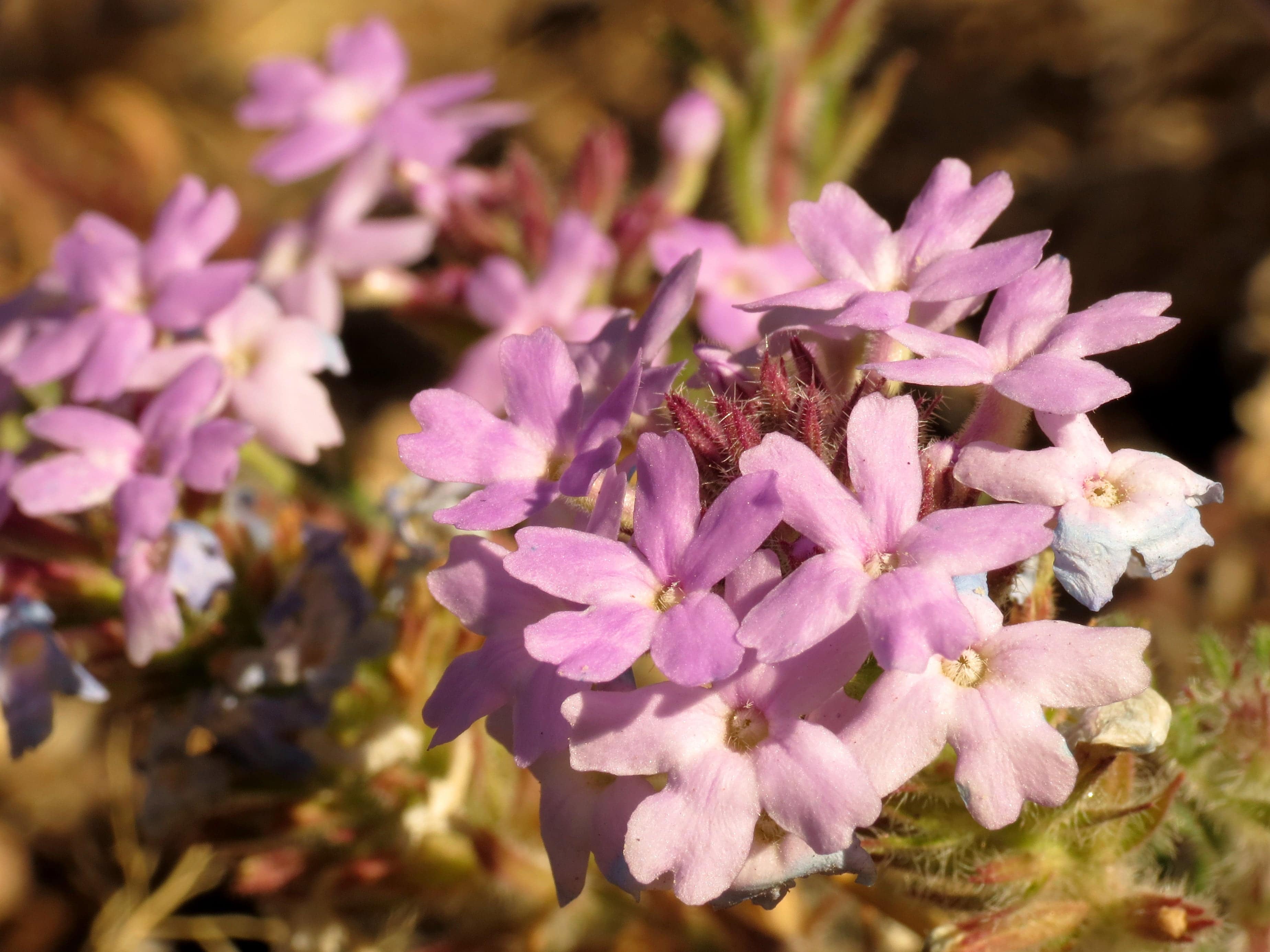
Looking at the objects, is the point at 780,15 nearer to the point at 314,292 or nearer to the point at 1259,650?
the point at 314,292

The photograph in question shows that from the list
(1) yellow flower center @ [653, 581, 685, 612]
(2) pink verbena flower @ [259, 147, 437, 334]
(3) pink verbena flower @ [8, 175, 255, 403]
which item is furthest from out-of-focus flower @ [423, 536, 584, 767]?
(2) pink verbena flower @ [259, 147, 437, 334]

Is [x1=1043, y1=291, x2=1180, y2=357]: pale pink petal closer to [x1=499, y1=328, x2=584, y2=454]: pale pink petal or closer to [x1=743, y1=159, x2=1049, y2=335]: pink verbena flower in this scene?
[x1=743, y1=159, x2=1049, y2=335]: pink verbena flower

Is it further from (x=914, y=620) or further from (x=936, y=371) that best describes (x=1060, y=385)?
(x=914, y=620)

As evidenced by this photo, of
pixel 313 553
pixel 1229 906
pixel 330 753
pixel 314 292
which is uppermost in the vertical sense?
pixel 314 292

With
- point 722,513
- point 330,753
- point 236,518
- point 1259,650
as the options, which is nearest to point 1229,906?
point 1259,650

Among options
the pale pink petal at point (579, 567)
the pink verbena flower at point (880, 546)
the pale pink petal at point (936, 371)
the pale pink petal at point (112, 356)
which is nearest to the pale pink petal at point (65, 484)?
the pale pink petal at point (112, 356)

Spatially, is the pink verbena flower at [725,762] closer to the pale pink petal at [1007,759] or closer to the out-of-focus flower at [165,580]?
the pale pink petal at [1007,759]
